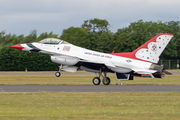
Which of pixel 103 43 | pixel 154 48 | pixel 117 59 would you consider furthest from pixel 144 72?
pixel 103 43

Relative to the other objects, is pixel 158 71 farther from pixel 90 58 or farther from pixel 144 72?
pixel 90 58

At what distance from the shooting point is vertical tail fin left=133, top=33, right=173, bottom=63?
23750 millimetres

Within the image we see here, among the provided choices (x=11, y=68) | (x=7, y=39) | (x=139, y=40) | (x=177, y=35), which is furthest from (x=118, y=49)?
(x=7, y=39)

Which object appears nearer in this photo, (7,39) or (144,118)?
(144,118)

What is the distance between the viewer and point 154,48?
78.1 ft

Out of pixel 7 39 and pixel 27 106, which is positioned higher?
pixel 7 39

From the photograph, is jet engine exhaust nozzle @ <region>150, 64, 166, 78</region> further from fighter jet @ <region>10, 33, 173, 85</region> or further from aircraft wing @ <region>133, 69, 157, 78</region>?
aircraft wing @ <region>133, 69, 157, 78</region>

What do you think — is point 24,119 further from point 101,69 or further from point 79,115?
point 101,69


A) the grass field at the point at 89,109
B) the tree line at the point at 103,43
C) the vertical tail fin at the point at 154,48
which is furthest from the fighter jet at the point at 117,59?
the tree line at the point at 103,43

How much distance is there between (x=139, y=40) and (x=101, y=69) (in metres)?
50.6

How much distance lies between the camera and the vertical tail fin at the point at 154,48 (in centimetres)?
2375

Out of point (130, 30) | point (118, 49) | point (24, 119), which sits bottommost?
point (24, 119)

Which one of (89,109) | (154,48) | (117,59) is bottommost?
(89,109)

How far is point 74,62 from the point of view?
79.7 feet
